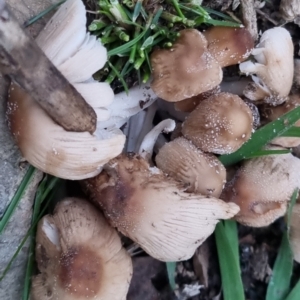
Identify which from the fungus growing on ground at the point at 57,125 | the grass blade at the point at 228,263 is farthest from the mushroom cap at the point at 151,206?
the grass blade at the point at 228,263

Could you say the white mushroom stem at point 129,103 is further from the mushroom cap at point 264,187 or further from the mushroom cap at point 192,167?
the mushroom cap at point 264,187

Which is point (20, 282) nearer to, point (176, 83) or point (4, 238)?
point (4, 238)

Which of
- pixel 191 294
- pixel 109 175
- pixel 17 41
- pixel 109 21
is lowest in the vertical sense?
pixel 191 294

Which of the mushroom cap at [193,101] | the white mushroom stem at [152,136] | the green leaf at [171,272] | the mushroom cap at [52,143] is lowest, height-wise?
the green leaf at [171,272]

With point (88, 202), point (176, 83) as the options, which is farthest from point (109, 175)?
point (176, 83)

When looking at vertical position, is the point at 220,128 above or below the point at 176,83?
below

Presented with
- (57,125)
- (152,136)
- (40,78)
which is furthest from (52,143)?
(152,136)
